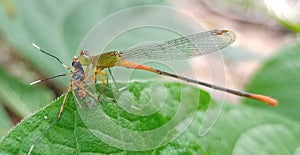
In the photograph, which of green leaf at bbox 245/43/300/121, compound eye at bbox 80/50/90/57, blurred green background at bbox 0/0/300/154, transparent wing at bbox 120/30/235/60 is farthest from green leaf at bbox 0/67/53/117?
green leaf at bbox 245/43/300/121

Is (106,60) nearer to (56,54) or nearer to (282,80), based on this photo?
(56,54)

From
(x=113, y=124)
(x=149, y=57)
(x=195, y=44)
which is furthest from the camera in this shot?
(x=195, y=44)

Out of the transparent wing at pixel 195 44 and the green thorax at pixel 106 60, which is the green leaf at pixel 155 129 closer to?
the green thorax at pixel 106 60

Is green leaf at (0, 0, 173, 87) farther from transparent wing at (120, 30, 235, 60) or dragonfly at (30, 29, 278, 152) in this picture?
transparent wing at (120, 30, 235, 60)

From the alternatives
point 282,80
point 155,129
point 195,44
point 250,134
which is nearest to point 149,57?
point 195,44

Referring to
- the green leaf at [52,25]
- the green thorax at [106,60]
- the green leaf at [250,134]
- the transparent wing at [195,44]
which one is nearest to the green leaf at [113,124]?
the green leaf at [250,134]

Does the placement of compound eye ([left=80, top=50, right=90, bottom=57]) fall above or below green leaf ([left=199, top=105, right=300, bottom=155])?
above
